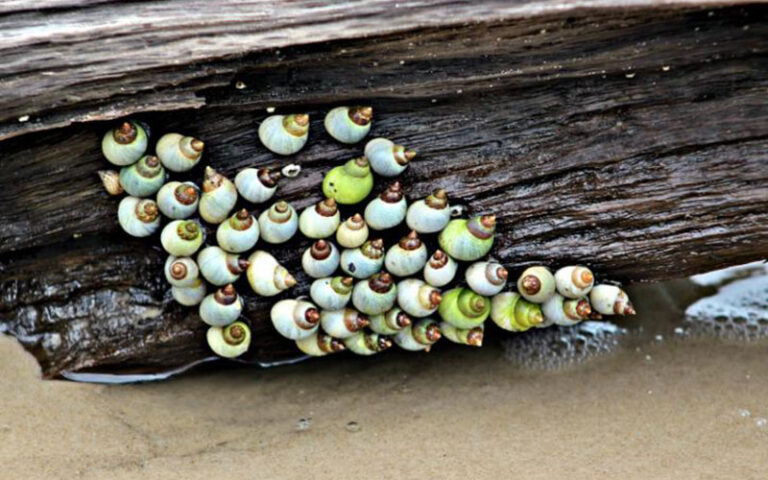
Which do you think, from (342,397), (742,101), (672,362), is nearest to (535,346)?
(672,362)

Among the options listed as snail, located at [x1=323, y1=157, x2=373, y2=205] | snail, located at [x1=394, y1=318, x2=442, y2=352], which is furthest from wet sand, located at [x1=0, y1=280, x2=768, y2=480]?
snail, located at [x1=323, y1=157, x2=373, y2=205]

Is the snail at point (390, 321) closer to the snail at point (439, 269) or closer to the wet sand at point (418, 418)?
the snail at point (439, 269)

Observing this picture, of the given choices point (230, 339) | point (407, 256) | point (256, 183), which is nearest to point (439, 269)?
point (407, 256)

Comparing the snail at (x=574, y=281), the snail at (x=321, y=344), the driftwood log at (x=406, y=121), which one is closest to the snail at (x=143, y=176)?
the driftwood log at (x=406, y=121)

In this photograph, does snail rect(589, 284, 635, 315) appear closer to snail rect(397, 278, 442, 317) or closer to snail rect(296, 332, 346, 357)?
snail rect(397, 278, 442, 317)

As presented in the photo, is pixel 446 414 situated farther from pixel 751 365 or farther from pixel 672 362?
pixel 751 365
